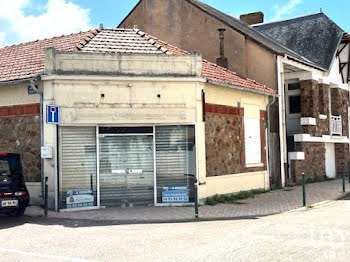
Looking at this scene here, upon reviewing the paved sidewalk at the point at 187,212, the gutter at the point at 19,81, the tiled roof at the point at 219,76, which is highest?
the tiled roof at the point at 219,76

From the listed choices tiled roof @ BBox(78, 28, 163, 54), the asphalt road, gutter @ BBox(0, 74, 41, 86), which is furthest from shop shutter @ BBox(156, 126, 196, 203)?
gutter @ BBox(0, 74, 41, 86)

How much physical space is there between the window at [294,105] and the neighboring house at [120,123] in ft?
30.2

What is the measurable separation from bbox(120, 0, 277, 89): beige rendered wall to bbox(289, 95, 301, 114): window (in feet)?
13.4

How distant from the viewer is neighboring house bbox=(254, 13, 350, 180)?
72.4ft

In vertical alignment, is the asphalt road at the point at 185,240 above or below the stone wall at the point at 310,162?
below

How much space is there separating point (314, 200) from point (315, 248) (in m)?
7.69

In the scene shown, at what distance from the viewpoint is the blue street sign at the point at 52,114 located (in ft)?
42.8

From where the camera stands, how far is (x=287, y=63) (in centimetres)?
2020

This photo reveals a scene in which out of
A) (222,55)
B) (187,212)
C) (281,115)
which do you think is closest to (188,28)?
(222,55)

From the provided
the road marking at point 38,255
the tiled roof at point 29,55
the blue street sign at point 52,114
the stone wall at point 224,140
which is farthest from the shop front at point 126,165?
the road marking at point 38,255

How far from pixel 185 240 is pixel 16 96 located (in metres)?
8.32

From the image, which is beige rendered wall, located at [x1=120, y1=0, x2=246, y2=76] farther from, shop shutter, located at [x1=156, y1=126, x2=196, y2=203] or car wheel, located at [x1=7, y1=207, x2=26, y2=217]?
car wheel, located at [x1=7, y1=207, x2=26, y2=217]

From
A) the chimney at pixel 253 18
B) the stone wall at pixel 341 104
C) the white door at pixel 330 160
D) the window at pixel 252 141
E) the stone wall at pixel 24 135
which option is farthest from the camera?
the chimney at pixel 253 18

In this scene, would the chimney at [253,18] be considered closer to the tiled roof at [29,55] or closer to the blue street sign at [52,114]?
the tiled roof at [29,55]
